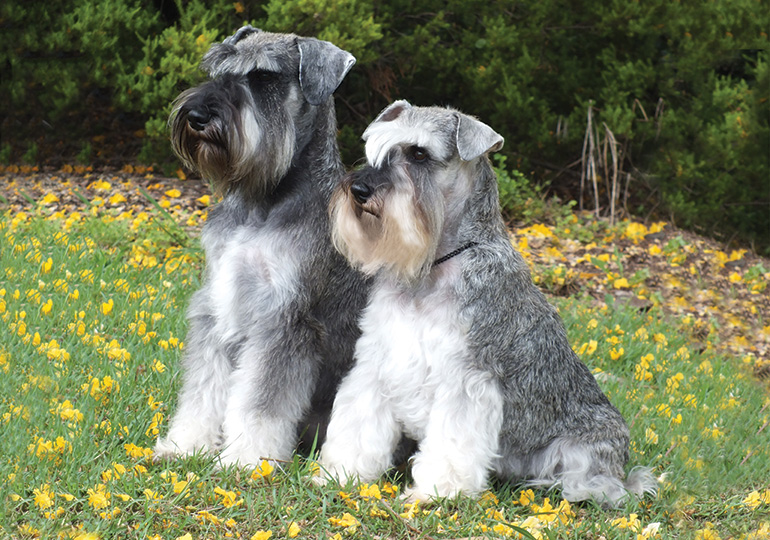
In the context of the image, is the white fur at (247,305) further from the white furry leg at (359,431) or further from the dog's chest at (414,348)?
the dog's chest at (414,348)

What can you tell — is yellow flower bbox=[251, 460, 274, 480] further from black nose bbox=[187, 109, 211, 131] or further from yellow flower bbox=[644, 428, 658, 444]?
yellow flower bbox=[644, 428, 658, 444]

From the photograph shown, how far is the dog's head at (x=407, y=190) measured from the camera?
375 centimetres

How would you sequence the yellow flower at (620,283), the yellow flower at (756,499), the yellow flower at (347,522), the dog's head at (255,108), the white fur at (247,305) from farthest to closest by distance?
1. the yellow flower at (620,283)
2. the yellow flower at (756,499)
3. the white fur at (247,305)
4. the dog's head at (255,108)
5. the yellow flower at (347,522)

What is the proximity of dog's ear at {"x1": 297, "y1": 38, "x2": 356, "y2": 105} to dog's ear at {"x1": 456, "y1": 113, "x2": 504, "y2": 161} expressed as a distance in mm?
668

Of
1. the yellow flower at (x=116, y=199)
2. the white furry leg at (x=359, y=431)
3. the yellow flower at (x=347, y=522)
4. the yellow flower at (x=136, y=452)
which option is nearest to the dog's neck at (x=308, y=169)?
the white furry leg at (x=359, y=431)

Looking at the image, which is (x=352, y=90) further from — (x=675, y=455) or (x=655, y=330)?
(x=675, y=455)

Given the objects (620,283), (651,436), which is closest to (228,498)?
(651,436)

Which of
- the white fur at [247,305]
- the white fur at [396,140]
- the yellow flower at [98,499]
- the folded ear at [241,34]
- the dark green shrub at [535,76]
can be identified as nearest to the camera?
the yellow flower at [98,499]

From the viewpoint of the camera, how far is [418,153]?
12.7 feet

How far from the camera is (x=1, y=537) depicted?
337 cm

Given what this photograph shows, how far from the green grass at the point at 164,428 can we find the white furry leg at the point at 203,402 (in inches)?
7.5

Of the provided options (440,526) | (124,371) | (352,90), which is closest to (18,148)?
(352,90)

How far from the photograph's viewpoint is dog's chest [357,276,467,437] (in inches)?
152

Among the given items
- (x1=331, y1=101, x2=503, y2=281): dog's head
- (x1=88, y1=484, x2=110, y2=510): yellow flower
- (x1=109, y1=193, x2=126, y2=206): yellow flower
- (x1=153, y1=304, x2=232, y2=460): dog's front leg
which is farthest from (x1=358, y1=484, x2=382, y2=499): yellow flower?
(x1=109, y1=193, x2=126, y2=206): yellow flower
